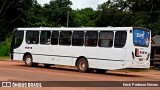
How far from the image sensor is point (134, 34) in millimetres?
23594

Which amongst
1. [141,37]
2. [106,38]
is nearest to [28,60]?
[106,38]

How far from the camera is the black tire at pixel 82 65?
25.3 metres

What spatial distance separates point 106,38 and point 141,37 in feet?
6.57

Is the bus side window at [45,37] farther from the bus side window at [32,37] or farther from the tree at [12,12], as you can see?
the tree at [12,12]

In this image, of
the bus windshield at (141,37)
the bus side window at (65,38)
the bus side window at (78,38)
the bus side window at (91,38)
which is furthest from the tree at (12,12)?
the bus windshield at (141,37)

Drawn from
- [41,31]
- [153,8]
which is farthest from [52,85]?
[153,8]

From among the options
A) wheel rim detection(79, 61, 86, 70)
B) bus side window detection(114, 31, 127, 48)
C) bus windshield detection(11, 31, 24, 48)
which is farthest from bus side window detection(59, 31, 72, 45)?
bus windshield detection(11, 31, 24, 48)

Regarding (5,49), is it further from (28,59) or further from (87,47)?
(87,47)

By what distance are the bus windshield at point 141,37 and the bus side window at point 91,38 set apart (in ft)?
8.29

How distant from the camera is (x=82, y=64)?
25594 mm

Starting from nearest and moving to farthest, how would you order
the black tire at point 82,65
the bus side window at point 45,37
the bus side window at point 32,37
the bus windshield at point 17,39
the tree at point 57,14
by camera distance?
the black tire at point 82,65
the bus side window at point 45,37
the bus side window at point 32,37
the bus windshield at point 17,39
the tree at point 57,14

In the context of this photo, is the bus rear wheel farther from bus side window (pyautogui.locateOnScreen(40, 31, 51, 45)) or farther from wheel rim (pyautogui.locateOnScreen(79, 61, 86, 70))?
wheel rim (pyautogui.locateOnScreen(79, 61, 86, 70))

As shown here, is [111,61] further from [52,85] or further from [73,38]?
[52,85]

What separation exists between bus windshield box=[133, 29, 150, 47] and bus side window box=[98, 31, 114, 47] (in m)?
1.35
